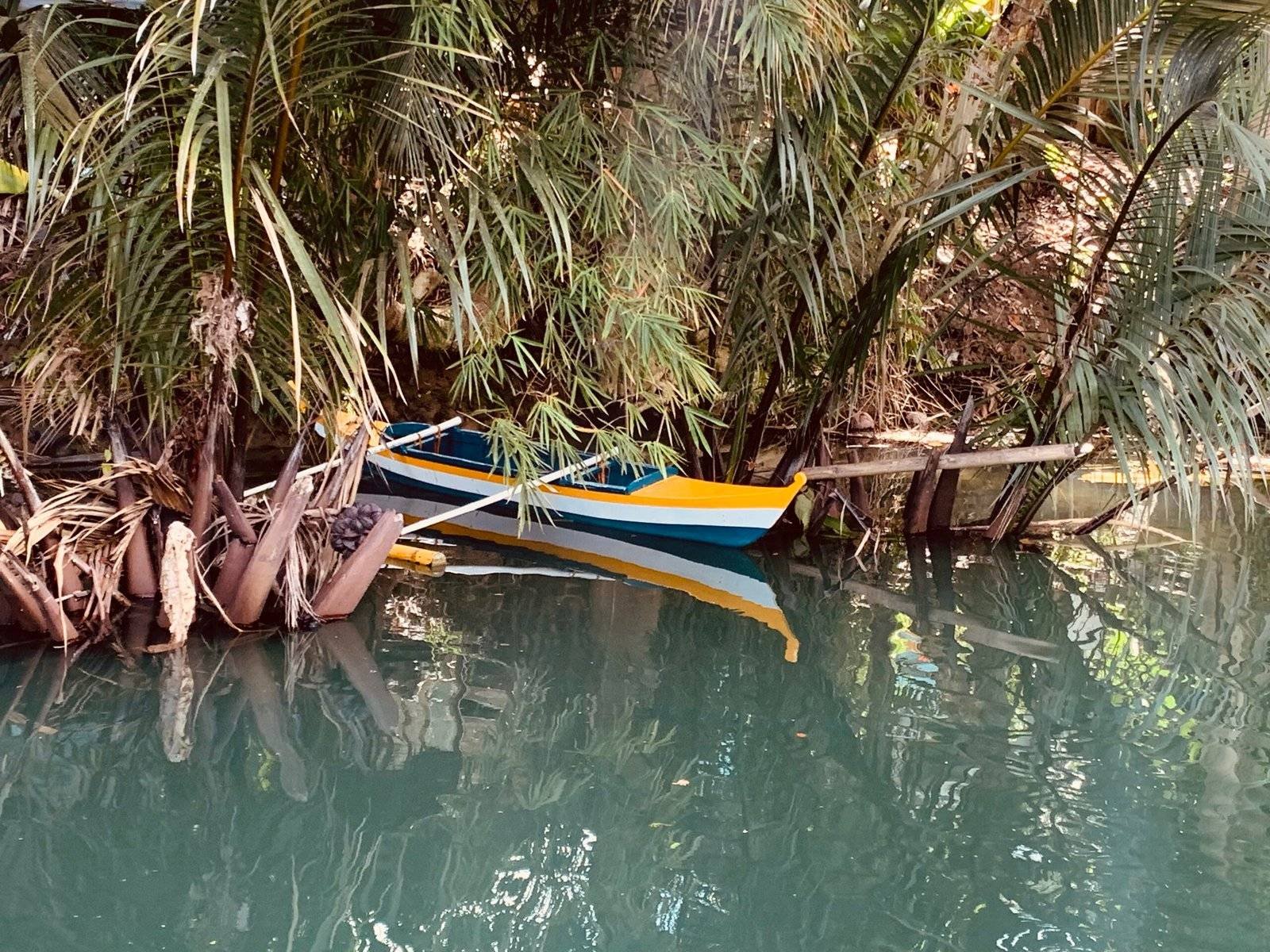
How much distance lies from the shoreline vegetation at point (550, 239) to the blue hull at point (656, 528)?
0.33 m

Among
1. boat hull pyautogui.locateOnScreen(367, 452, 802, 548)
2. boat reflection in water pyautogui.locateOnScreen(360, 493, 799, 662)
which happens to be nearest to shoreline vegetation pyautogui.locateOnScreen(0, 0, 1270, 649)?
boat hull pyautogui.locateOnScreen(367, 452, 802, 548)

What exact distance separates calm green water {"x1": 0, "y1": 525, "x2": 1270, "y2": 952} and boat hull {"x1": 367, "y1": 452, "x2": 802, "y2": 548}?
2.53 ft

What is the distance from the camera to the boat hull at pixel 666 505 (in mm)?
5176

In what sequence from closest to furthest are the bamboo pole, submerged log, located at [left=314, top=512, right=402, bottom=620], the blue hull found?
submerged log, located at [left=314, top=512, right=402, bottom=620], the bamboo pole, the blue hull

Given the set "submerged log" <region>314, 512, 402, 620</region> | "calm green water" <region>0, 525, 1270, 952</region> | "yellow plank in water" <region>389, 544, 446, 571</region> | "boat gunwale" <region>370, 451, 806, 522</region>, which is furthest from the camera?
"boat gunwale" <region>370, 451, 806, 522</region>

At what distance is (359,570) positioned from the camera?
3818 millimetres

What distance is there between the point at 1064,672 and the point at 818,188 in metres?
2.14

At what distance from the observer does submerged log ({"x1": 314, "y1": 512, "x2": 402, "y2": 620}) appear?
3.76 metres

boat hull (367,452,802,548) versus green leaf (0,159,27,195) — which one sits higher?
green leaf (0,159,27,195)

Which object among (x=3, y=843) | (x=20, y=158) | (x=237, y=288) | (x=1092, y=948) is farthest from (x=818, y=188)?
(x=3, y=843)

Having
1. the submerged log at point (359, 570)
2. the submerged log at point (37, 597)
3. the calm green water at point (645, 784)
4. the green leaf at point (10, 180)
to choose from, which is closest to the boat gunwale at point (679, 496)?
the calm green water at point (645, 784)

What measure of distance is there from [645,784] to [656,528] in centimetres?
267

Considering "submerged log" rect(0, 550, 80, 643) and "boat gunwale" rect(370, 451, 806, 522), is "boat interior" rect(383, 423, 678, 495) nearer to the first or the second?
"boat gunwale" rect(370, 451, 806, 522)

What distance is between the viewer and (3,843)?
2463mm
